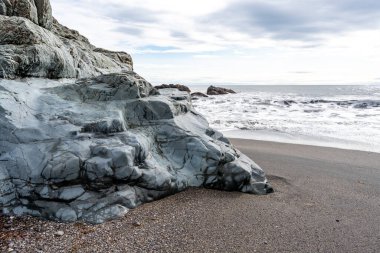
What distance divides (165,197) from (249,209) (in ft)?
3.61

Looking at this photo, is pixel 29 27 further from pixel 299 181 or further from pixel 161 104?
pixel 299 181

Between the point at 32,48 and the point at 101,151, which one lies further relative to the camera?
the point at 32,48

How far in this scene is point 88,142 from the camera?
13.4 feet

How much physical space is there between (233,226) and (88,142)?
199 cm

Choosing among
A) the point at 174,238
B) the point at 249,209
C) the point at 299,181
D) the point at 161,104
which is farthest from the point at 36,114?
the point at 299,181

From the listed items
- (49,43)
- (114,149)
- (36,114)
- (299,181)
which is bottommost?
(299,181)

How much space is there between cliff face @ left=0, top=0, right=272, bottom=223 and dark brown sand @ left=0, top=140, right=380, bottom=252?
242 millimetres

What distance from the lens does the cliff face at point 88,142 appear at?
147 inches

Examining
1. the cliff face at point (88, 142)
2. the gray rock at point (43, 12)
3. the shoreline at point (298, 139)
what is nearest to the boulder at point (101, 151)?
the cliff face at point (88, 142)

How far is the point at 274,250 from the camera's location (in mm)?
3352

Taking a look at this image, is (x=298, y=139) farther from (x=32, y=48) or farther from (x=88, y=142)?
(x=32, y=48)

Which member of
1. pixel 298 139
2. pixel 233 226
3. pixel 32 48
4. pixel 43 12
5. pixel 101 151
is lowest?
pixel 298 139

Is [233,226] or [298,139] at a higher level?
[233,226]

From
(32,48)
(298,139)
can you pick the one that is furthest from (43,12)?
(298,139)
